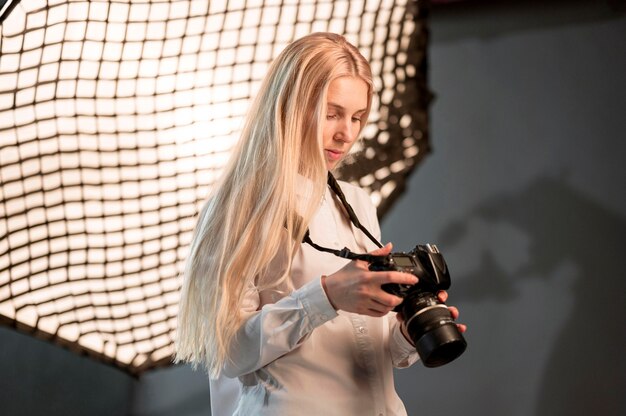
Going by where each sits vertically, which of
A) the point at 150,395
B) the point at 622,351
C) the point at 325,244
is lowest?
the point at 150,395

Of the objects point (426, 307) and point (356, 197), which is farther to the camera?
point (356, 197)

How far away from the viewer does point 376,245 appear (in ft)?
2.50

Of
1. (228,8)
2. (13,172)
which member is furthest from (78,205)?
(228,8)

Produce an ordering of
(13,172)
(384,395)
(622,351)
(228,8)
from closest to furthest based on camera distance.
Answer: (384,395)
(13,172)
(228,8)
(622,351)

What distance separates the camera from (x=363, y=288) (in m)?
0.60

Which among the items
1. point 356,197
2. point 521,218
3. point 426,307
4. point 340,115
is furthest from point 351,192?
point 521,218

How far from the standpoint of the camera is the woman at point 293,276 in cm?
63

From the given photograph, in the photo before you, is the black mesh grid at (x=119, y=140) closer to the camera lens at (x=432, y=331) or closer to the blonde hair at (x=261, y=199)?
the blonde hair at (x=261, y=199)

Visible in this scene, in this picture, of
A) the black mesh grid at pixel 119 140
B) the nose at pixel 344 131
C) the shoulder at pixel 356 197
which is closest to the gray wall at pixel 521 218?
the black mesh grid at pixel 119 140

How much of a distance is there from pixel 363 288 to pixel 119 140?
0.47 m

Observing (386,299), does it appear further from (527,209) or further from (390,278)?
(527,209)

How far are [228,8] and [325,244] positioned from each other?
0.41 metres

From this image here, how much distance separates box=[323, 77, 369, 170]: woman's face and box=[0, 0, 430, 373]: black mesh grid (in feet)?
1.03

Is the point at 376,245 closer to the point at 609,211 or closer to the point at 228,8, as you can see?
the point at 228,8
